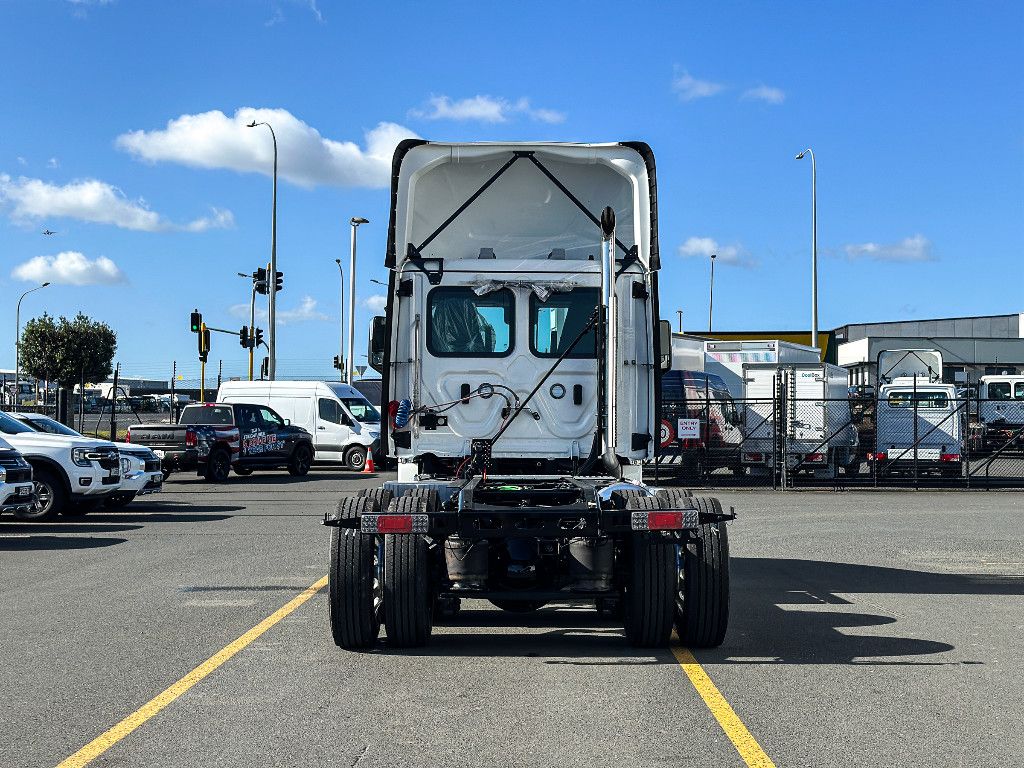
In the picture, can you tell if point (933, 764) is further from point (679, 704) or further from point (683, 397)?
point (683, 397)

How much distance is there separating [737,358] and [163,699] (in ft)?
85.7

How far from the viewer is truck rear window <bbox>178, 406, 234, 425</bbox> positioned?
28.3 metres

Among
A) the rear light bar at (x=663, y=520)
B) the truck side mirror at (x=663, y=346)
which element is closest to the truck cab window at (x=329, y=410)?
the truck side mirror at (x=663, y=346)

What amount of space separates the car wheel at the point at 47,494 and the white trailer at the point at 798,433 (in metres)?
14.3

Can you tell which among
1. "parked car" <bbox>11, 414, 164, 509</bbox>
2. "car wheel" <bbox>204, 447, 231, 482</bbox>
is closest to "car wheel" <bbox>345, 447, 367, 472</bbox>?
"car wheel" <bbox>204, 447, 231, 482</bbox>

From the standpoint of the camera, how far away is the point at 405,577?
7.46 metres

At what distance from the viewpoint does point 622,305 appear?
975 cm

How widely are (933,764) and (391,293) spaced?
5.87 m

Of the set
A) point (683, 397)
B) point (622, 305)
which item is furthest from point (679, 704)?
point (683, 397)

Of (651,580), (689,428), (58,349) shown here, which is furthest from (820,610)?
(58,349)

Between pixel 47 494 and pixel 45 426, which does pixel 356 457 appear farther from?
pixel 47 494

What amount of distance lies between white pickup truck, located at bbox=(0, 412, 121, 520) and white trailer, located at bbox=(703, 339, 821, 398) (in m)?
16.9

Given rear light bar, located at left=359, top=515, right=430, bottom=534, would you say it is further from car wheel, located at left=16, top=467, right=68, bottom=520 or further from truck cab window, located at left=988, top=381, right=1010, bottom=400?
truck cab window, located at left=988, top=381, right=1010, bottom=400

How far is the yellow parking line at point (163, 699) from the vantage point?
5527 mm
